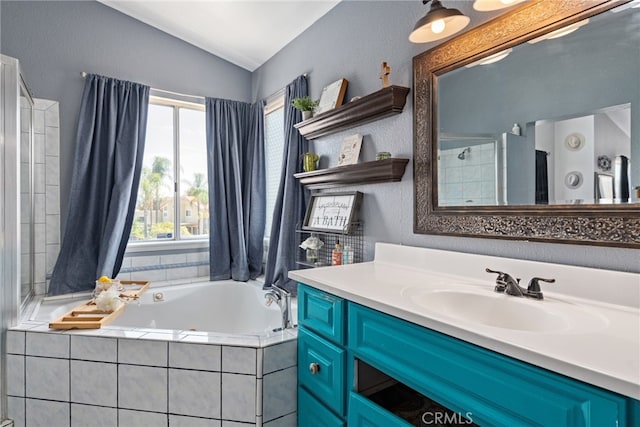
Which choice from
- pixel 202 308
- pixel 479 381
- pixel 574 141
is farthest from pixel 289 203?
pixel 479 381

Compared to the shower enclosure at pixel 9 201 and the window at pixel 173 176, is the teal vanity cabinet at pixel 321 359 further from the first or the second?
the window at pixel 173 176

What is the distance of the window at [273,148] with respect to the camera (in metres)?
2.93

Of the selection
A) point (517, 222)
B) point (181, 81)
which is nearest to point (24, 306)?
point (181, 81)

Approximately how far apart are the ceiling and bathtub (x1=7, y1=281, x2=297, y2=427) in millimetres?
2071

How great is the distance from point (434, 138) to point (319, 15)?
1380 millimetres

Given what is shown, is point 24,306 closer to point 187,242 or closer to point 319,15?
point 187,242

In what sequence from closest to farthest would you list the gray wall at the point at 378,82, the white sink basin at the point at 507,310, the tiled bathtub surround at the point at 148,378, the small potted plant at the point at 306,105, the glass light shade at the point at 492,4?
the white sink basin at the point at 507,310
the glass light shade at the point at 492,4
the gray wall at the point at 378,82
the tiled bathtub surround at the point at 148,378
the small potted plant at the point at 306,105

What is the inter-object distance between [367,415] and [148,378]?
1.09m

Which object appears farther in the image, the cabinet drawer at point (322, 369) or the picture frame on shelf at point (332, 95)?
the picture frame on shelf at point (332, 95)

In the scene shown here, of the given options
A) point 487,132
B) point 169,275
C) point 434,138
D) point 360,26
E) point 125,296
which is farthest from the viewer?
point 169,275

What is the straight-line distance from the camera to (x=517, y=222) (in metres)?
1.25

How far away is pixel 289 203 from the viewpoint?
246cm

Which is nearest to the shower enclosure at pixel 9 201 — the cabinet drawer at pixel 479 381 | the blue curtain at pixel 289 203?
the blue curtain at pixel 289 203

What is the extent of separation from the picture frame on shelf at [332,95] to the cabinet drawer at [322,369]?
1334 millimetres
